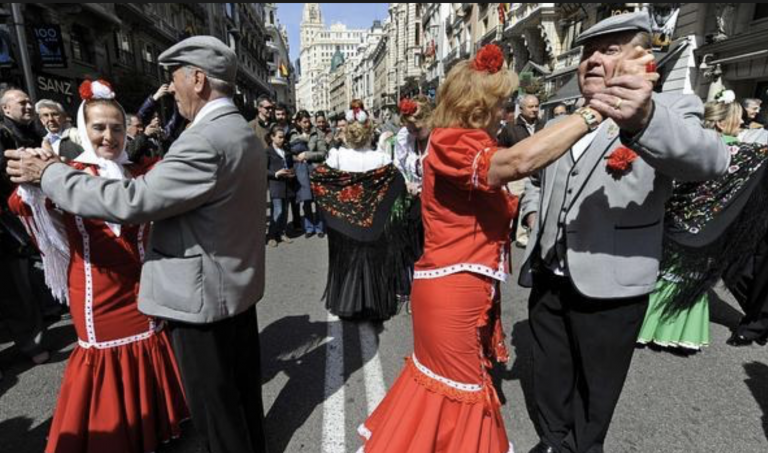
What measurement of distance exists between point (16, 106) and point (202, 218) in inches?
146

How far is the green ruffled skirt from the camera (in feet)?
10.9

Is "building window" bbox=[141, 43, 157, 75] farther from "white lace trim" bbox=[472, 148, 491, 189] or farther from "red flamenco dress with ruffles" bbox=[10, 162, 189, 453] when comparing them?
"white lace trim" bbox=[472, 148, 491, 189]

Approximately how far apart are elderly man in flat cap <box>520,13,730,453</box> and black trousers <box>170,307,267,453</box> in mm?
1542

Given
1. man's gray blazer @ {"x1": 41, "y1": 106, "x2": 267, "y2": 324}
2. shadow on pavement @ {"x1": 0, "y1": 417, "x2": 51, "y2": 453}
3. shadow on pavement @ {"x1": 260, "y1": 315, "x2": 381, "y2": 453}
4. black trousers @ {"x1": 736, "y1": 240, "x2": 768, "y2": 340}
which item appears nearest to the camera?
man's gray blazer @ {"x1": 41, "y1": 106, "x2": 267, "y2": 324}

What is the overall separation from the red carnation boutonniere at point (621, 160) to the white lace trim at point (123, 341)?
2448 millimetres

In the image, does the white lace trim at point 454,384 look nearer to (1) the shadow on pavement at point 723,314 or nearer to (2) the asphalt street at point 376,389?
(2) the asphalt street at point 376,389

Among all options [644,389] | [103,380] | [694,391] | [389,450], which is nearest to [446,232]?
[389,450]

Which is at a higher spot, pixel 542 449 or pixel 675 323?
pixel 675 323

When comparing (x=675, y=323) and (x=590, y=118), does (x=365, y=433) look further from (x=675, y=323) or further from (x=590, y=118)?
(x=675, y=323)

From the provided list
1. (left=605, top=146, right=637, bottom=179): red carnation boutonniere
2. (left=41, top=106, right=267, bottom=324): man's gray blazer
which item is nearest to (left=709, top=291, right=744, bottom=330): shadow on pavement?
(left=605, top=146, right=637, bottom=179): red carnation boutonniere

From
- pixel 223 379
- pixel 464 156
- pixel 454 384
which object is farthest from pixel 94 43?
pixel 454 384

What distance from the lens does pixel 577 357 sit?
2164 mm

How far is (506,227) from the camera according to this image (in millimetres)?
1938

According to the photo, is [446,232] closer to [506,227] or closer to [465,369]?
[506,227]
